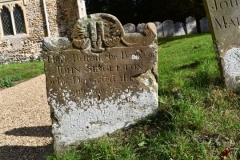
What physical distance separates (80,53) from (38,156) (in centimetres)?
175

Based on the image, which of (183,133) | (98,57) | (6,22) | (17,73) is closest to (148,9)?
(6,22)

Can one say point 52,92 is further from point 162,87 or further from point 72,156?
point 162,87

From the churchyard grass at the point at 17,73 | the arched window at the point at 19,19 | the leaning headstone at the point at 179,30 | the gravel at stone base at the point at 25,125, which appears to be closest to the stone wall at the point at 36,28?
the arched window at the point at 19,19

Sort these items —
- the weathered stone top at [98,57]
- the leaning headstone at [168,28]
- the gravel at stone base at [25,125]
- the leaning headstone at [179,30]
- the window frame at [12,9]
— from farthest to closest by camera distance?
the leaning headstone at [168,28] < the leaning headstone at [179,30] < the window frame at [12,9] < the gravel at stone base at [25,125] < the weathered stone top at [98,57]

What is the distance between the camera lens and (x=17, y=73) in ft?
46.6

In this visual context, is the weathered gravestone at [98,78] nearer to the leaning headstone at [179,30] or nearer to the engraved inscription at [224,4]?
the engraved inscription at [224,4]

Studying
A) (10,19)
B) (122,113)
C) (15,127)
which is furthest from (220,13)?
(10,19)

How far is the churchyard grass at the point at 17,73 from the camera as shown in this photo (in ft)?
41.2

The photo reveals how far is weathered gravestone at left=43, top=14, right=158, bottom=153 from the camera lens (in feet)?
13.3

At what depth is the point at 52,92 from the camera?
13.5ft

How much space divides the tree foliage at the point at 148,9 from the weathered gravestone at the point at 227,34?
49.9ft

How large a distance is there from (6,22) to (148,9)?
35.6ft

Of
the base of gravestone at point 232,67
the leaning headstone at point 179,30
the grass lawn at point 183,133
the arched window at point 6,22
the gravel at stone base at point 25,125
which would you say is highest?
the arched window at point 6,22

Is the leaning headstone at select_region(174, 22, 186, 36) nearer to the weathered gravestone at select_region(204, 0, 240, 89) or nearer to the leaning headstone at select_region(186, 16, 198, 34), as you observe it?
the leaning headstone at select_region(186, 16, 198, 34)
